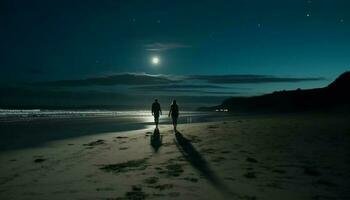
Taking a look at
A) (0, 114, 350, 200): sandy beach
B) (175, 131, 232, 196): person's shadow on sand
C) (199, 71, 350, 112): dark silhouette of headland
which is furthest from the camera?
(199, 71, 350, 112): dark silhouette of headland

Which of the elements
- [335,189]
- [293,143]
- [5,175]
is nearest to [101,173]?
[5,175]

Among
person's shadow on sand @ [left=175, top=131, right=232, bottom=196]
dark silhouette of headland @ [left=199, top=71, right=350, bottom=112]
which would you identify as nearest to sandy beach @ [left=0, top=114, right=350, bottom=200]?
person's shadow on sand @ [left=175, top=131, right=232, bottom=196]

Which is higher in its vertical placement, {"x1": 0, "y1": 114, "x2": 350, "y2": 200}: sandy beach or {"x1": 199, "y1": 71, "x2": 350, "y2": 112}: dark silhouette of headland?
{"x1": 199, "y1": 71, "x2": 350, "y2": 112}: dark silhouette of headland

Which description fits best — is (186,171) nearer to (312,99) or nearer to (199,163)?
(199,163)

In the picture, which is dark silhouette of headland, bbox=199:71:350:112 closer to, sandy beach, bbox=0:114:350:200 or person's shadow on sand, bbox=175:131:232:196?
person's shadow on sand, bbox=175:131:232:196

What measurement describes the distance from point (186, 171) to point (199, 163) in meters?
1.21

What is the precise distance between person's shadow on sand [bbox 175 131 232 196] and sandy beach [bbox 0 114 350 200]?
20mm

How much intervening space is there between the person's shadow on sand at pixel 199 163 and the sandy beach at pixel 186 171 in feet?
0.06

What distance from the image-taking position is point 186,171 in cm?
997

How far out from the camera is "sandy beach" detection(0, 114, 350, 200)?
25.3 feet

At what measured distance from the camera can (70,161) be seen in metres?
12.2

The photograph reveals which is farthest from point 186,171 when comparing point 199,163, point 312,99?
point 312,99

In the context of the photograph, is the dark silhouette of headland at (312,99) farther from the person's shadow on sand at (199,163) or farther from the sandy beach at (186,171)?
the sandy beach at (186,171)

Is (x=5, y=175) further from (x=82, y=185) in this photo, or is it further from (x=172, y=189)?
(x=172, y=189)
